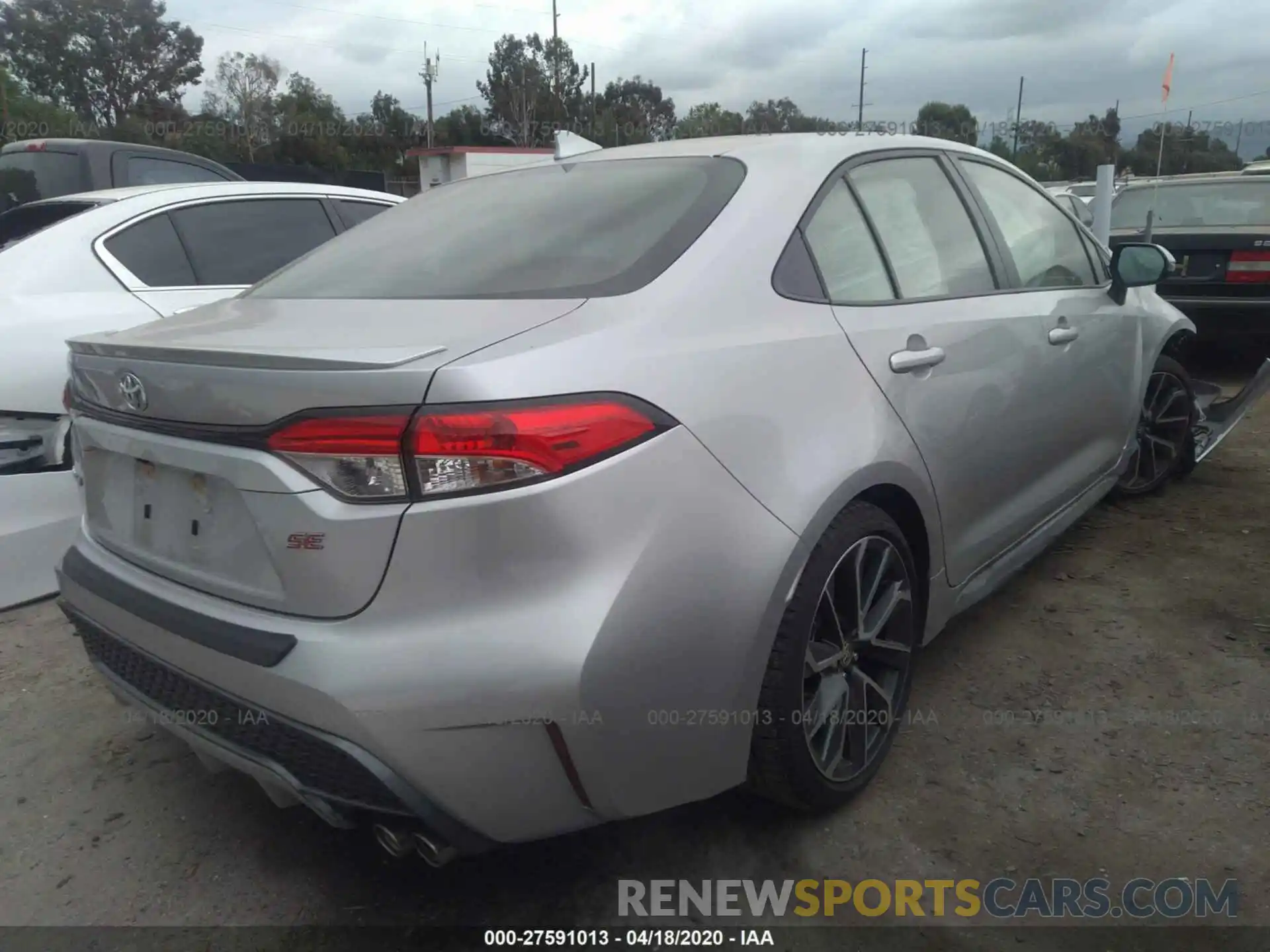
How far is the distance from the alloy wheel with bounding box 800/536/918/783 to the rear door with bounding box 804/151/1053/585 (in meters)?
0.28

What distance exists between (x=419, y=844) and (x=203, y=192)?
11.6 ft

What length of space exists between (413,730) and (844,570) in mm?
1017

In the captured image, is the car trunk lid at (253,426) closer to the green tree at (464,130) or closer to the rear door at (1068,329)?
the rear door at (1068,329)

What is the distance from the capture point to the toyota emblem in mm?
1835

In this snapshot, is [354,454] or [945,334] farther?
[945,334]

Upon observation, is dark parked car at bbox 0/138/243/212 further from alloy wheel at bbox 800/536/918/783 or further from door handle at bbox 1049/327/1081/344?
alloy wheel at bbox 800/536/918/783

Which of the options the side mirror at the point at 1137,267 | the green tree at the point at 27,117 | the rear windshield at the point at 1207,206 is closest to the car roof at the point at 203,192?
the side mirror at the point at 1137,267

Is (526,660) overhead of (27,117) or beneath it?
beneath

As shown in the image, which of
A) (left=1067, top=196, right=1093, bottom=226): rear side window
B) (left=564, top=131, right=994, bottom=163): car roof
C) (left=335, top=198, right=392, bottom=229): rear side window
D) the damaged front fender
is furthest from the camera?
(left=1067, top=196, right=1093, bottom=226): rear side window

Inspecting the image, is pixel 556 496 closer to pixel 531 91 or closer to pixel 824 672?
pixel 824 672

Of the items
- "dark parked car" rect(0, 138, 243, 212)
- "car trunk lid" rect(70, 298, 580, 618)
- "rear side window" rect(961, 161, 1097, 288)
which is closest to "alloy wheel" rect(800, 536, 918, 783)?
"car trunk lid" rect(70, 298, 580, 618)

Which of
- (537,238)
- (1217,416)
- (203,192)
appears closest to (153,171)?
(203,192)

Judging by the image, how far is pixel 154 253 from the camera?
397cm

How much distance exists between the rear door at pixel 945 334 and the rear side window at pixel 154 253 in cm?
284
